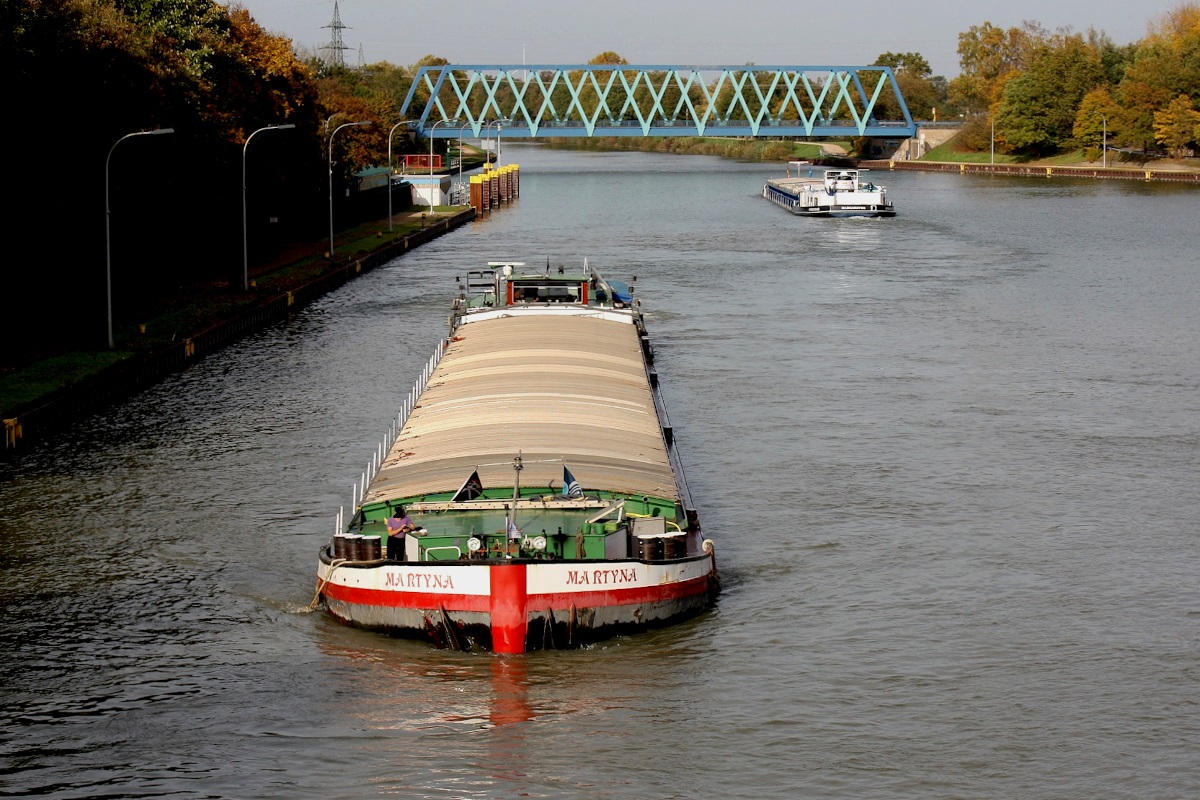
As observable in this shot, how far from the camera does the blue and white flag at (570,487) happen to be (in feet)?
85.1

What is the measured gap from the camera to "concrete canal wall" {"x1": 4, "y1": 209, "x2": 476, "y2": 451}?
3969 cm

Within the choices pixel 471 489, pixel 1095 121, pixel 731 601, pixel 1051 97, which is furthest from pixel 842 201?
pixel 471 489

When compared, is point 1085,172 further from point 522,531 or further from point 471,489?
point 522,531

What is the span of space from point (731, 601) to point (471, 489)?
5.08 metres

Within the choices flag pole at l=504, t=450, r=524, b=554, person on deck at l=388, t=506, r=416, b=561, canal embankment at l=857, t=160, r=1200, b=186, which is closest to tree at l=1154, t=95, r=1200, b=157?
canal embankment at l=857, t=160, r=1200, b=186

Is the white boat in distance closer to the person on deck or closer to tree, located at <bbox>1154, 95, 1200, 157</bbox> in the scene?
tree, located at <bbox>1154, 95, 1200, 157</bbox>

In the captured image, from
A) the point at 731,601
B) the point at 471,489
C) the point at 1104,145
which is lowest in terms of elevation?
the point at 731,601

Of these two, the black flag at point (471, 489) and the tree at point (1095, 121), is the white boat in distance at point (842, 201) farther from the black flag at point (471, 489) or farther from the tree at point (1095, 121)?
the black flag at point (471, 489)

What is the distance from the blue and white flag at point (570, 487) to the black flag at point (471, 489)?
1.33 metres

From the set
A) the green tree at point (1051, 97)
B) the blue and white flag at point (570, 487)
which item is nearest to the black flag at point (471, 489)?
the blue and white flag at point (570, 487)

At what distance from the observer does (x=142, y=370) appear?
4750 cm

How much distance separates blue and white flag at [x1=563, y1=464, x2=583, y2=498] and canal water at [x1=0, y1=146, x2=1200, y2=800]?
2.58 m

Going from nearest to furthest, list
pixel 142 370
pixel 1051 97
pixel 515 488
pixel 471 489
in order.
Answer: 1. pixel 515 488
2. pixel 471 489
3. pixel 142 370
4. pixel 1051 97

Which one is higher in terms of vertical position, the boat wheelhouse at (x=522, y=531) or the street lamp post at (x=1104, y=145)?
the street lamp post at (x=1104, y=145)
